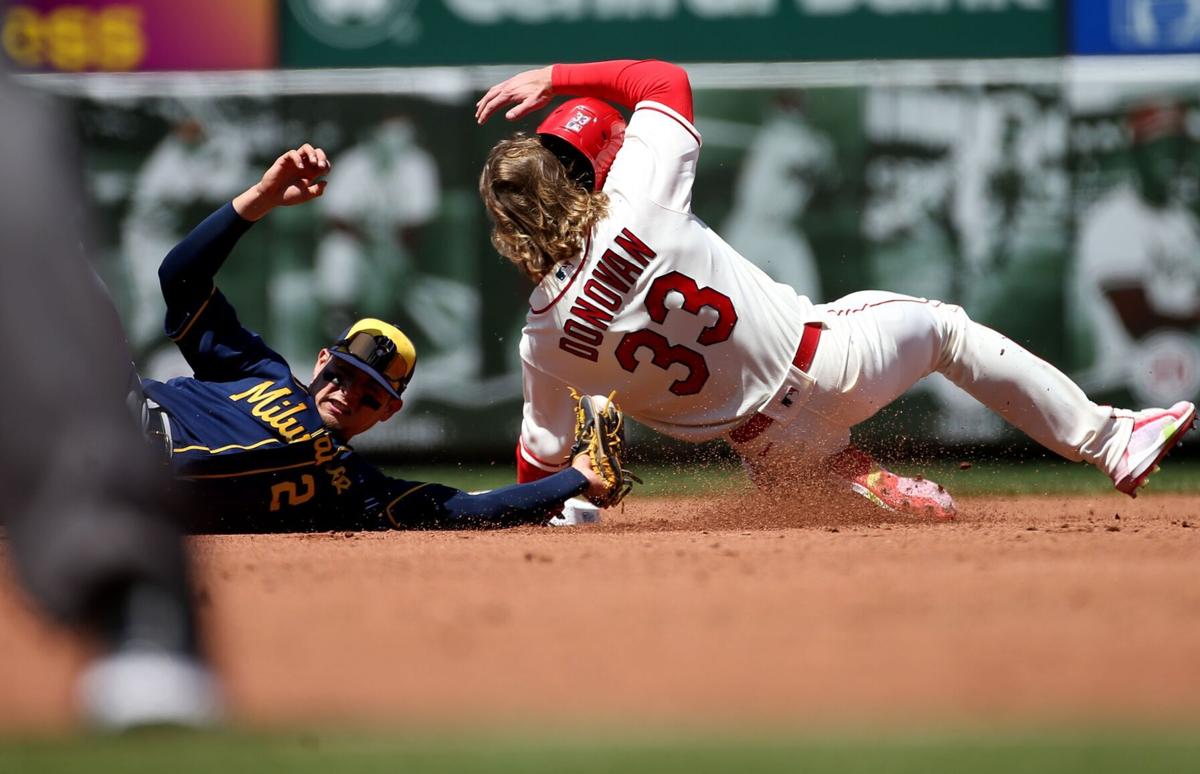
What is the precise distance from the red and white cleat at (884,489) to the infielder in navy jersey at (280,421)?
0.80 m

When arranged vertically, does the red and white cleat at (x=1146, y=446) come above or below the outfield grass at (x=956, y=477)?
above

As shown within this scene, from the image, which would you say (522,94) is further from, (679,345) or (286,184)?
(679,345)

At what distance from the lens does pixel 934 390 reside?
7770 millimetres

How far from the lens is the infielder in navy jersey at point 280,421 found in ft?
14.2

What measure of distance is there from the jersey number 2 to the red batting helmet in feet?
1.37

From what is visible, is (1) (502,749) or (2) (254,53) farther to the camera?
(2) (254,53)

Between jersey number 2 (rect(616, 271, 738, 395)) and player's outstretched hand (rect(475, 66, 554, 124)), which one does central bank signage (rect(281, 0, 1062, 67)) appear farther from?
jersey number 2 (rect(616, 271, 738, 395))

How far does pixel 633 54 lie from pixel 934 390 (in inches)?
102

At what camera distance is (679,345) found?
439cm

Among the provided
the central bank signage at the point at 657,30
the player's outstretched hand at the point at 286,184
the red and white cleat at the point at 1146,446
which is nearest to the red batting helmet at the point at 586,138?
the player's outstretched hand at the point at 286,184

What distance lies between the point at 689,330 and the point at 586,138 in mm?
675

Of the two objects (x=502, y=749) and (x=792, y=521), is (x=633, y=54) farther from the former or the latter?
(x=502, y=749)

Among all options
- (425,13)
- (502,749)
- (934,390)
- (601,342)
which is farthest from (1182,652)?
Answer: (425,13)

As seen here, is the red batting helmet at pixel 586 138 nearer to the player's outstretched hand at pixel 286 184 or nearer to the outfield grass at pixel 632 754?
the player's outstretched hand at pixel 286 184
